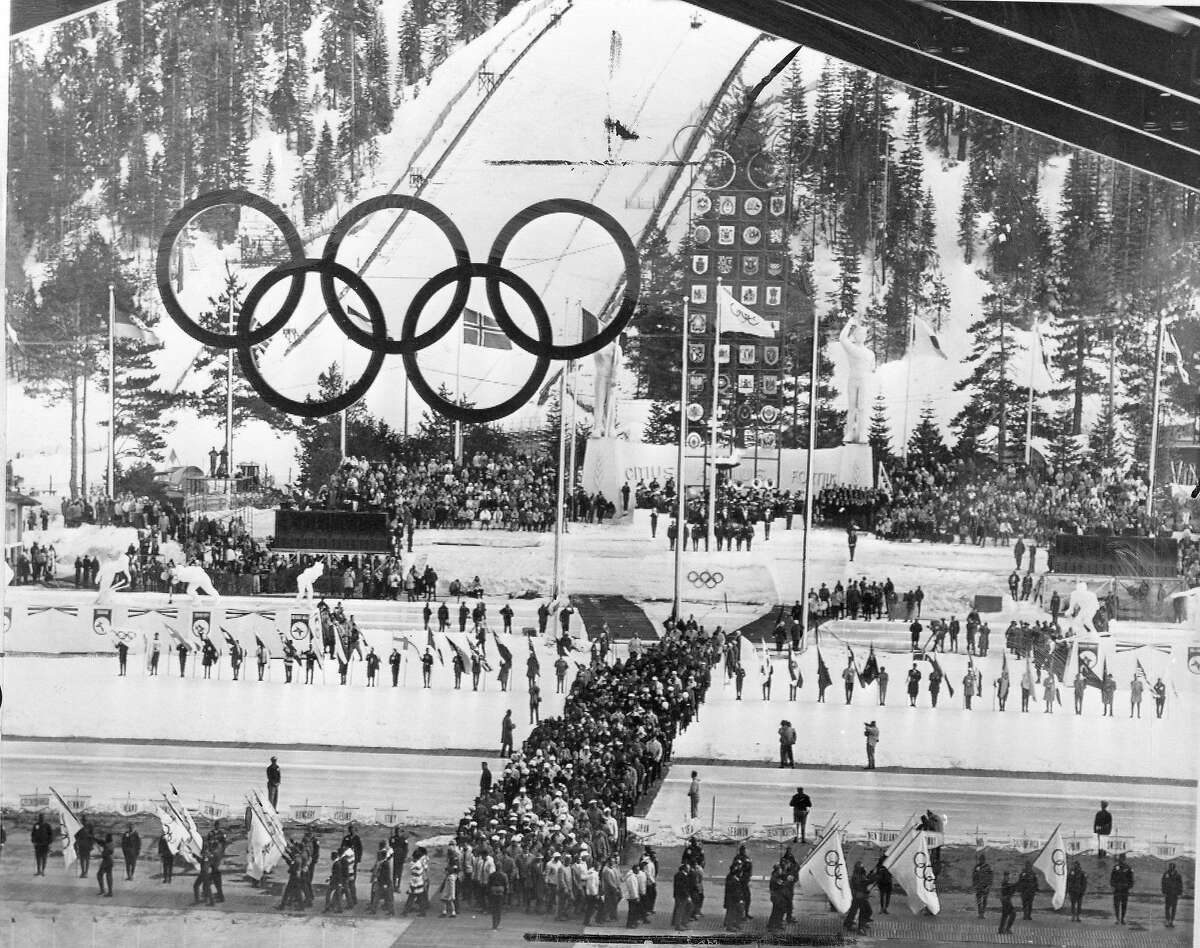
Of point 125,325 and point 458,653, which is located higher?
point 125,325

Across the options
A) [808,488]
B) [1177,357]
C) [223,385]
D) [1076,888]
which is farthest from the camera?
[223,385]

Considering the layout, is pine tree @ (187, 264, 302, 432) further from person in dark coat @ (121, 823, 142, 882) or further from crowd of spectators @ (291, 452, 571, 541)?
person in dark coat @ (121, 823, 142, 882)

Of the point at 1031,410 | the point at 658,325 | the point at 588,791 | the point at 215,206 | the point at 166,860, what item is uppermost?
the point at 215,206

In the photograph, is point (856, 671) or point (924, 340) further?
point (856, 671)

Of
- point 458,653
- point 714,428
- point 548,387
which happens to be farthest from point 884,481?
point 458,653

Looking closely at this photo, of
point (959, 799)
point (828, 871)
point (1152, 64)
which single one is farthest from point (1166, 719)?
point (1152, 64)

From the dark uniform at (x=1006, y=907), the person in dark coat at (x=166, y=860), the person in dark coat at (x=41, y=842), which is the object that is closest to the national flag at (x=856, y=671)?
the dark uniform at (x=1006, y=907)

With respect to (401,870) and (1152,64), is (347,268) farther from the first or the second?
(1152,64)

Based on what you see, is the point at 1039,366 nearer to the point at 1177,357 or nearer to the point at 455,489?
the point at 1177,357
